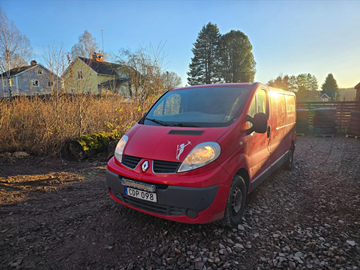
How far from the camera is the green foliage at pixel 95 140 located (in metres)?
5.74

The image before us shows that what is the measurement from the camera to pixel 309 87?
7450cm

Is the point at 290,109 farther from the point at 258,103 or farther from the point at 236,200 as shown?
the point at 236,200

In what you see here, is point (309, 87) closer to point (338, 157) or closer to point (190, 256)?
point (338, 157)

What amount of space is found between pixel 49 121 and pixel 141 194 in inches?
205

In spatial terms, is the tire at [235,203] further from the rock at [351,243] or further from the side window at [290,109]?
the side window at [290,109]

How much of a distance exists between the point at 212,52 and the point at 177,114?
35613 millimetres

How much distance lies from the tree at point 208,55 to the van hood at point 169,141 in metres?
34.2

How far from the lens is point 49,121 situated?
6246 mm

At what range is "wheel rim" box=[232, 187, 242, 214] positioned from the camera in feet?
8.77

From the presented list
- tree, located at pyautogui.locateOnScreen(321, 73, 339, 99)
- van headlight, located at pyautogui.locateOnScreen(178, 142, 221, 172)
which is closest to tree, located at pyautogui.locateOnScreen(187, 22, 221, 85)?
van headlight, located at pyautogui.locateOnScreen(178, 142, 221, 172)

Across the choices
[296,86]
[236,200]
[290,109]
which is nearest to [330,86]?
[296,86]

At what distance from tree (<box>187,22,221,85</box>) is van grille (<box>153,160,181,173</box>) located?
114 feet

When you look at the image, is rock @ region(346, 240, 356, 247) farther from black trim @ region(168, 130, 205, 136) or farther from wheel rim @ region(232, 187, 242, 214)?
black trim @ region(168, 130, 205, 136)

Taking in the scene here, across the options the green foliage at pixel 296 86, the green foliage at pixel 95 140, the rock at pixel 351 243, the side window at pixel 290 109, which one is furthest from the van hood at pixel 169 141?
the green foliage at pixel 296 86
